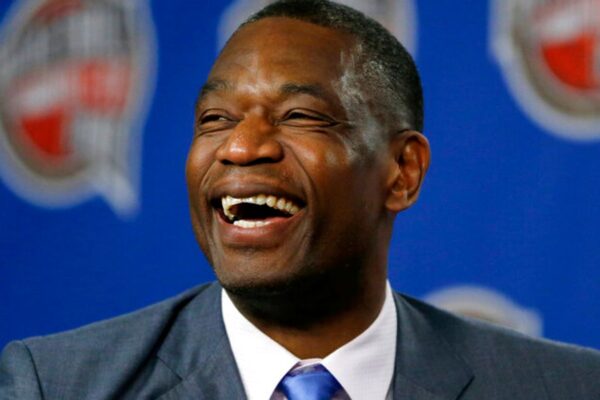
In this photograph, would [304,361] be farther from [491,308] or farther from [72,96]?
[72,96]

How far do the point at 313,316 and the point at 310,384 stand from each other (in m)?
0.09

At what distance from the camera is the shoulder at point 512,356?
177 centimetres

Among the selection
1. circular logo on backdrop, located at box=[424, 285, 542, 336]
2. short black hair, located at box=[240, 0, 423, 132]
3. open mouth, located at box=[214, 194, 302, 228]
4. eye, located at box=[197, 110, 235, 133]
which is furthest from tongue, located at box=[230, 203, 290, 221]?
circular logo on backdrop, located at box=[424, 285, 542, 336]

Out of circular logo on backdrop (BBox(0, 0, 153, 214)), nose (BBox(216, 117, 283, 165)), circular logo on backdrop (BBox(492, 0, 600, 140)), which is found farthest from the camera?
circular logo on backdrop (BBox(0, 0, 153, 214))

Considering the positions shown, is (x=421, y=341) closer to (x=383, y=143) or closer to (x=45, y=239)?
(x=383, y=143)

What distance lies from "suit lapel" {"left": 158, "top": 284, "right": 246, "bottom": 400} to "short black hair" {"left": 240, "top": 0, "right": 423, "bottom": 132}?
34 cm

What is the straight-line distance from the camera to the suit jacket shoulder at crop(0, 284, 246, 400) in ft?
5.30

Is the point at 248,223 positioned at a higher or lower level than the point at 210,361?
higher

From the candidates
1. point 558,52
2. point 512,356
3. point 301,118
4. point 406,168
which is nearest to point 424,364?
point 512,356

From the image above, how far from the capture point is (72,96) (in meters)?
2.28

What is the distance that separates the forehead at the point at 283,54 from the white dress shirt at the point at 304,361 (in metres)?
0.30

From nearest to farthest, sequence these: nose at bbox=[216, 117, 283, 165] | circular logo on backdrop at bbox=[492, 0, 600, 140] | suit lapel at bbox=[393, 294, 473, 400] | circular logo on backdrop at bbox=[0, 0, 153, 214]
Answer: nose at bbox=[216, 117, 283, 165]
suit lapel at bbox=[393, 294, 473, 400]
circular logo on backdrop at bbox=[492, 0, 600, 140]
circular logo on backdrop at bbox=[0, 0, 153, 214]

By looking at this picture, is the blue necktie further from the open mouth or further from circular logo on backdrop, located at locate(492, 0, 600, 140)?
circular logo on backdrop, located at locate(492, 0, 600, 140)


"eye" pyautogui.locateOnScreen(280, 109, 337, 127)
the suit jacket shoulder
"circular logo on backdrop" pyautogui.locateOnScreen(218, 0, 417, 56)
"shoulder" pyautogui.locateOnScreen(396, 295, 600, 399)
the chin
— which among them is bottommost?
"shoulder" pyautogui.locateOnScreen(396, 295, 600, 399)
